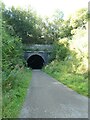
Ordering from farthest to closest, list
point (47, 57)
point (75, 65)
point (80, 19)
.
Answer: point (47, 57) → point (80, 19) → point (75, 65)

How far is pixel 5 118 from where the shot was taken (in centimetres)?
702

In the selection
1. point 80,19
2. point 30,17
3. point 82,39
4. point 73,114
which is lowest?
point 73,114

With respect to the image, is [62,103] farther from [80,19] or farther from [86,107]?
[80,19]

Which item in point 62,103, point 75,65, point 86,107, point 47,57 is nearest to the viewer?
point 86,107

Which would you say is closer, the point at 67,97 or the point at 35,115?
the point at 35,115

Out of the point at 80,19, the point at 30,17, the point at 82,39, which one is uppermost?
the point at 30,17

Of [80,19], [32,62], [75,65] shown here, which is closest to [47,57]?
[32,62]

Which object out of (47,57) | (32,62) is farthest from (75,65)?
(32,62)

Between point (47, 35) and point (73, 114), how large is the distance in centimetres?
4041

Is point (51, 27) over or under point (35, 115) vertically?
Result: over

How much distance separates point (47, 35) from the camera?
48.0 m

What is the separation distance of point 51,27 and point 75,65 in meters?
28.3

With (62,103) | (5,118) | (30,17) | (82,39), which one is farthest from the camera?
(30,17)

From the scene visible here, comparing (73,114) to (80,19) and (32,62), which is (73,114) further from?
(32,62)
